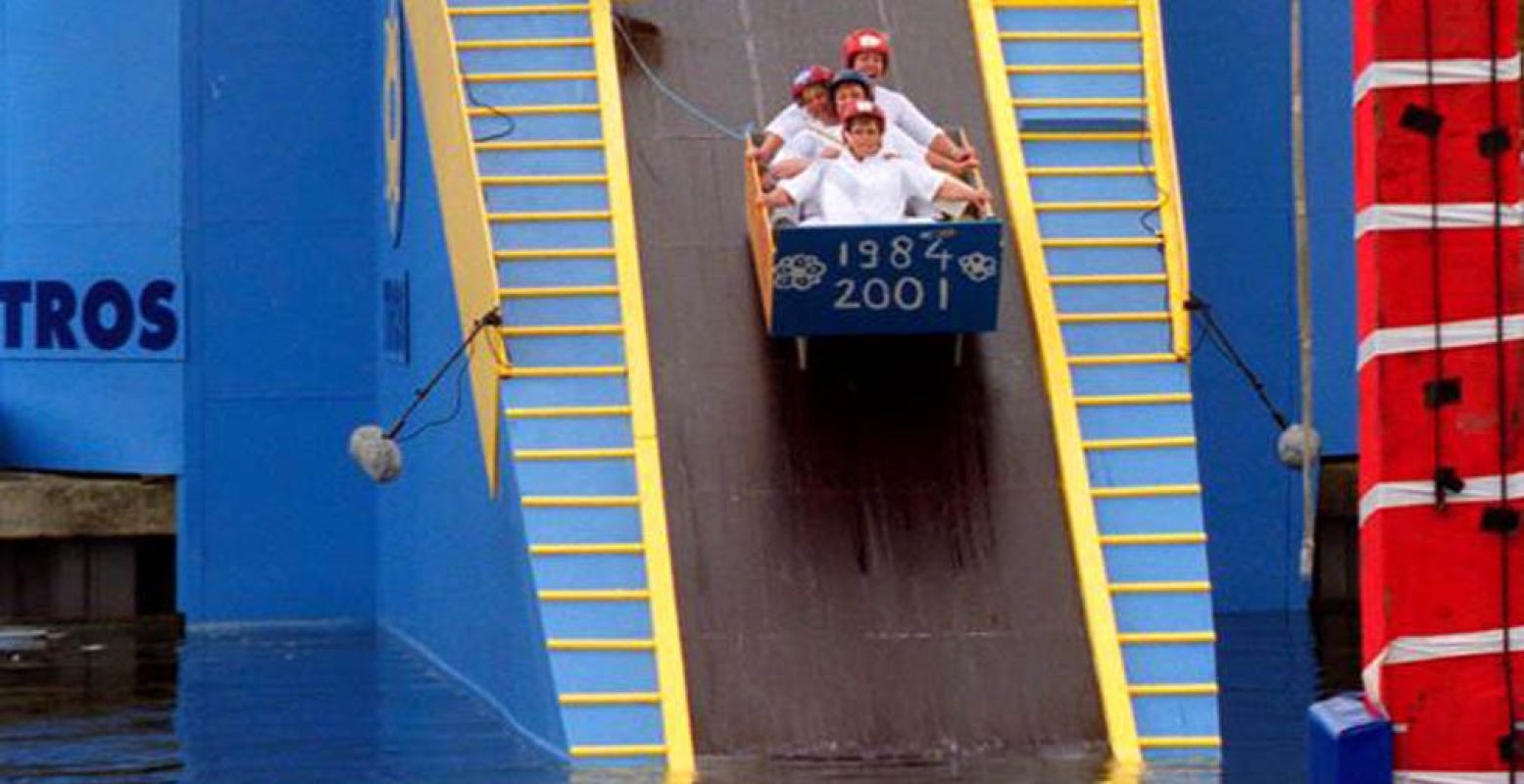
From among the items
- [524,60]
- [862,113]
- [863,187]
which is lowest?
[863,187]

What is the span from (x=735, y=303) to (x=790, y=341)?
0.35m

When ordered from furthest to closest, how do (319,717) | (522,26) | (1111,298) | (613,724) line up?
(522,26)
(319,717)
(1111,298)
(613,724)

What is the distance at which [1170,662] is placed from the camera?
15.0m

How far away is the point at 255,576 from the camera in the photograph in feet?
71.8

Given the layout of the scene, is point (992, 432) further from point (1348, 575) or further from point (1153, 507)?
point (1348, 575)

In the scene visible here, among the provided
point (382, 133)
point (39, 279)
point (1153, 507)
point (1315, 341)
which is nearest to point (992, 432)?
point (1153, 507)

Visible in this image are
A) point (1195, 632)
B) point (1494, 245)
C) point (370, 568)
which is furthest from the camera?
point (370, 568)

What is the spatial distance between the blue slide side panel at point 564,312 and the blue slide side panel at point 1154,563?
8.36 feet

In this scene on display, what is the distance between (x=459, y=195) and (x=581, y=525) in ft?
8.44

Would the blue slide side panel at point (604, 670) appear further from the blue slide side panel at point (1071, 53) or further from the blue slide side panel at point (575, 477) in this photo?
the blue slide side panel at point (1071, 53)

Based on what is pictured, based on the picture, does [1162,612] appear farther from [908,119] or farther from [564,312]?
[564,312]

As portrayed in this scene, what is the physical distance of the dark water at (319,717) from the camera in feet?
46.7

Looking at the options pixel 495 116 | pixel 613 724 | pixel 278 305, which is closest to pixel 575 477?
pixel 613 724

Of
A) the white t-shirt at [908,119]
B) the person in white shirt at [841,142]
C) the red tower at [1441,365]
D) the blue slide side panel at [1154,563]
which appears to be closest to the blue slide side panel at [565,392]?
the person in white shirt at [841,142]
